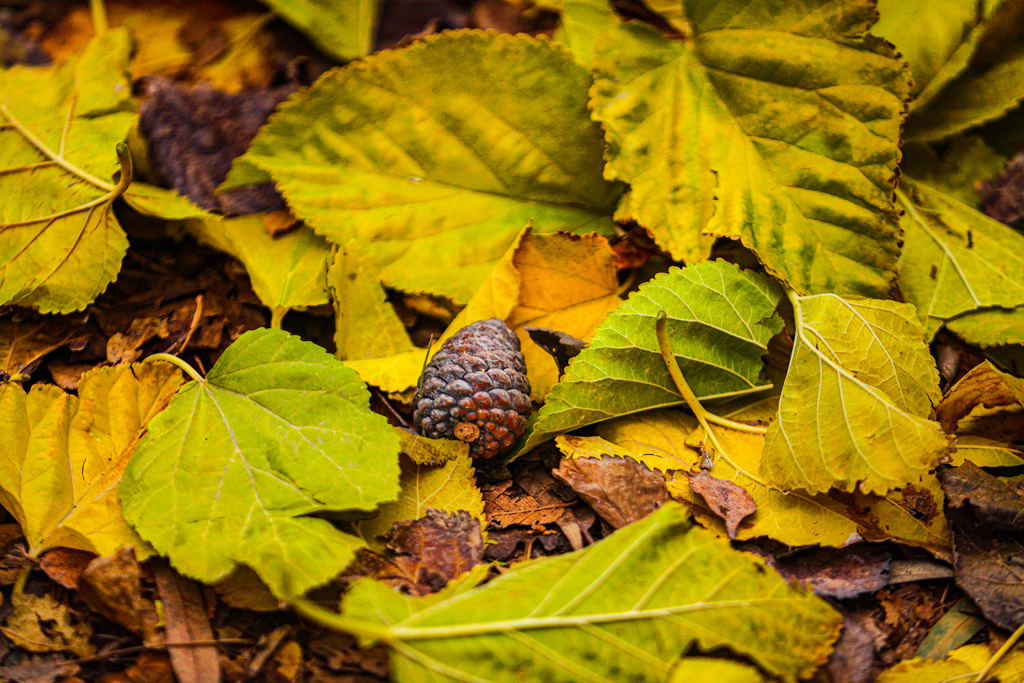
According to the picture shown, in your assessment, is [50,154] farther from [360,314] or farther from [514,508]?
[514,508]

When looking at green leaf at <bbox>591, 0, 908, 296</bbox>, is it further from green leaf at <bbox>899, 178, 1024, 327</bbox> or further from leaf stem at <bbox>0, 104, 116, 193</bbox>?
leaf stem at <bbox>0, 104, 116, 193</bbox>

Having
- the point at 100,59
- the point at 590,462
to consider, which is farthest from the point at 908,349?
the point at 100,59

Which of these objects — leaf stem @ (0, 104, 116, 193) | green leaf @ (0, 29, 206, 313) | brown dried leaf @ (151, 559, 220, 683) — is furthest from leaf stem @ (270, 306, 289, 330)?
brown dried leaf @ (151, 559, 220, 683)

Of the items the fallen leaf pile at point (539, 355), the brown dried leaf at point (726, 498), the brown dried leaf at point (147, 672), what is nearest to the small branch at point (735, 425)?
the fallen leaf pile at point (539, 355)

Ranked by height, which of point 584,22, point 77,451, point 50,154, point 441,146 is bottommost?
point 77,451

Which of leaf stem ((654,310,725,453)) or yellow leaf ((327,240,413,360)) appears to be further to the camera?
yellow leaf ((327,240,413,360))

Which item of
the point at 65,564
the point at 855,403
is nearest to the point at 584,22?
the point at 855,403
